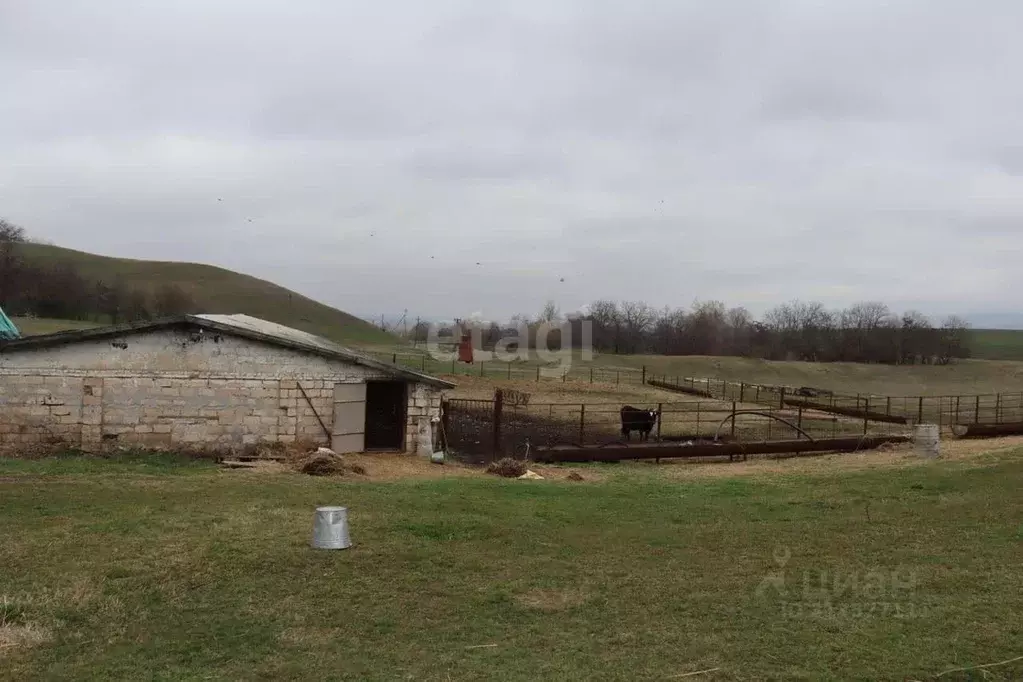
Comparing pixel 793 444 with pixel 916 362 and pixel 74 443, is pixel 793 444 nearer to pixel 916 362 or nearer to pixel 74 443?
pixel 74 443

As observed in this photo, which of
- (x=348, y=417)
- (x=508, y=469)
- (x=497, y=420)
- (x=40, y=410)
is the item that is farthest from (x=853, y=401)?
(x=40, y=410)

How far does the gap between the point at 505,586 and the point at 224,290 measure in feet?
391

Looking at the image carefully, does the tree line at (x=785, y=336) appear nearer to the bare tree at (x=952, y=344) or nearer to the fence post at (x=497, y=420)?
the bare tree at (x=952, y=344)

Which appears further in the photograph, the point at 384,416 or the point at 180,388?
the point at 384,416

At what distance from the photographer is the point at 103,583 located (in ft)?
23.2

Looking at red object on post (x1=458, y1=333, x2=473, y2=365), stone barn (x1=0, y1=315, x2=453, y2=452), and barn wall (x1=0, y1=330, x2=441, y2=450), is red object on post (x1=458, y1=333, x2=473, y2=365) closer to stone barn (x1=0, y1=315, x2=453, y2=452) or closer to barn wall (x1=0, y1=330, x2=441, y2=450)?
stone barn (x1=0, y1=315, x2=453, y2=452)

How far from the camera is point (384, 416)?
23250 mm

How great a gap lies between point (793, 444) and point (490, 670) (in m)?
18.3

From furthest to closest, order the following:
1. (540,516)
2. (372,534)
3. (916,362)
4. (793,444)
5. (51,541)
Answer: (916,362)
(793,444)
(540,516)
(372,534)
(51,541)

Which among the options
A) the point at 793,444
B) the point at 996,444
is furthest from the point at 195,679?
the point at 996,444

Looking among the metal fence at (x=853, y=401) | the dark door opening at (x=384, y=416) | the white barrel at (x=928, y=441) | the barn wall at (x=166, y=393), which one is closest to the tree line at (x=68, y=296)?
the metal fence at (x=853, y=401)

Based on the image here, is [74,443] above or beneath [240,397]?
beneath

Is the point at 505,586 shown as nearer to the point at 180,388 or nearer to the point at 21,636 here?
the point at 21,636

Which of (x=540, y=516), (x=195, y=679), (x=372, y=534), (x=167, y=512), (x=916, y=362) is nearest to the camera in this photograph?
(x=195, y=679)
